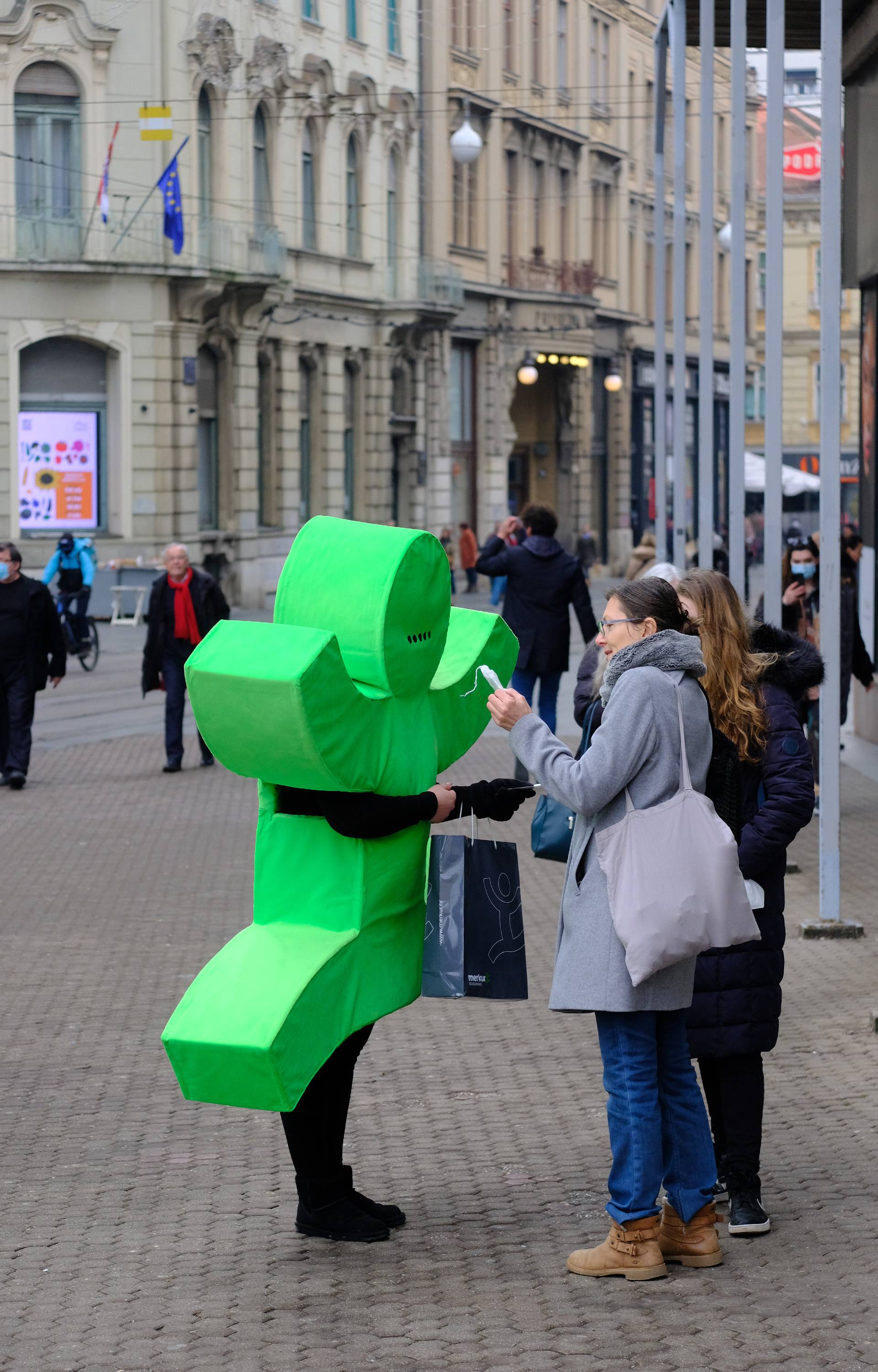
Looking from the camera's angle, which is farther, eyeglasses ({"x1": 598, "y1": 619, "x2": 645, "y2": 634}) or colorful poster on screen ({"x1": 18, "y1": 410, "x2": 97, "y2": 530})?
colorful poster on screen ({"x1": 18, "y1": 410, "x2": 97, "y2": 530})

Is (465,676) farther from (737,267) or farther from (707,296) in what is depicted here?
(707,296)

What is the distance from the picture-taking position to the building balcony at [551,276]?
4428cm

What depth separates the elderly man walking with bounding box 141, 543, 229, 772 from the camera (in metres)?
14.4

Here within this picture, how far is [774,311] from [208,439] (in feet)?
80.8

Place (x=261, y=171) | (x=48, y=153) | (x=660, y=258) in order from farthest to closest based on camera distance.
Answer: (x=261, y=171)
(x=48, y=153)
(x=660, y=258)

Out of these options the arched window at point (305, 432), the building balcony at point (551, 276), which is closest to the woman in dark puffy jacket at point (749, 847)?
the arched window at point (305, 432)

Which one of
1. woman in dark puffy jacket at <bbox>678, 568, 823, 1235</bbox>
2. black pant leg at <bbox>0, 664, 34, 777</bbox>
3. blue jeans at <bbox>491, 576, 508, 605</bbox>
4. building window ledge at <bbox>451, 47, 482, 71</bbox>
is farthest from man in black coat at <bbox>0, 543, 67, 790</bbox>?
building window ledge at <bbox>451, 47, 482, 71</bbox>

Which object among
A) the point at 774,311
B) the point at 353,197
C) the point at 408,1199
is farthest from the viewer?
the point at 353,197

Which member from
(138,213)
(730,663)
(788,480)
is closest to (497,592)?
(138,213)

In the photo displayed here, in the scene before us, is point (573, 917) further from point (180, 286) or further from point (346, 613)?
point (180, 286)

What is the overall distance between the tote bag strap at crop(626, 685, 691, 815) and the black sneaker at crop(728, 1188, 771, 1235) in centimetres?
115

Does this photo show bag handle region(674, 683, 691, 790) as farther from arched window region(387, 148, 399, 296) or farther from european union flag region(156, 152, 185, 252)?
arched window region(387, 148, 399, 296)

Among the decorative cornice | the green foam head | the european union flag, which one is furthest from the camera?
the decorative cornice

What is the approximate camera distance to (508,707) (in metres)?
4.58
